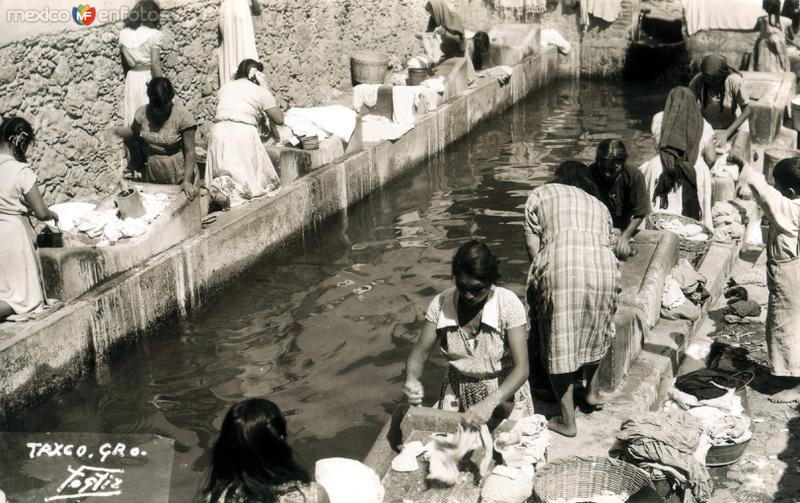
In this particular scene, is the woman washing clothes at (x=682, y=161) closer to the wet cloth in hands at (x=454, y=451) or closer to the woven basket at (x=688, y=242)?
the woven basket at (x=688, y=242)

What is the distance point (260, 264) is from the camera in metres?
10.5

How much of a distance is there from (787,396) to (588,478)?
2.36m

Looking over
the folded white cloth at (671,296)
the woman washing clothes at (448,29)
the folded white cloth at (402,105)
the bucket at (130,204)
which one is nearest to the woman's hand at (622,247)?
the folded white cloth at (671,296)

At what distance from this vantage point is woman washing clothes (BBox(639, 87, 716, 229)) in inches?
342

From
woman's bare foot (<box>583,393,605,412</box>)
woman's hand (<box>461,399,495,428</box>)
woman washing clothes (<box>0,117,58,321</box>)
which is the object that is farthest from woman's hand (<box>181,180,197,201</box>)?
woman's hand (<box>461,399,495,428</box>)

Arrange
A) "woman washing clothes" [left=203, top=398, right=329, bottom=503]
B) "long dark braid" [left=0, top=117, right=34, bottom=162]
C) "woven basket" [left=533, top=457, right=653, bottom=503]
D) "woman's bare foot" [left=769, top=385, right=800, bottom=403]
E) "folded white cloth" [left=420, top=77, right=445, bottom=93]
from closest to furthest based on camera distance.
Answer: "woman washing clothes" [left=203, top=398, right=329, bottom=503], "woven basket" [left=533, top=457, right=653, bottom=503], "woman's bare foot" [left=769, top=385, right=800, bottom=403], "long dark braid" [left=0, top=117, right=34, bottom=162], "folded white cloth" [left=420, top=77, right=445, bottom=93]

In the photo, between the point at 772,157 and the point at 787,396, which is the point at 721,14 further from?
the point at 787,396

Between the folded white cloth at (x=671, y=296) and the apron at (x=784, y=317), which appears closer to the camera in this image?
the apron at (x=784, y=317)

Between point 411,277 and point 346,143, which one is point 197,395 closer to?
point 411,277

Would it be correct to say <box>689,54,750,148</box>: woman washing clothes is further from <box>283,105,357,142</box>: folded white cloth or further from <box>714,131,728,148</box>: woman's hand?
<box>283,105,357,142</box>: folded white cloth

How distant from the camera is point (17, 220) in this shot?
748cm

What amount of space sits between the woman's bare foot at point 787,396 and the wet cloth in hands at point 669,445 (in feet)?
5.00

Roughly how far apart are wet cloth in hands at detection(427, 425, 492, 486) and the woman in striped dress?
2.73 feet

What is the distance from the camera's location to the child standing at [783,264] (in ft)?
20.6
